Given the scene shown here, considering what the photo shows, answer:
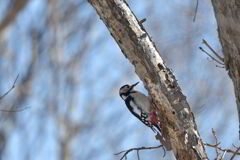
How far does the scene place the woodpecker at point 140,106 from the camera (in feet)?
16.9

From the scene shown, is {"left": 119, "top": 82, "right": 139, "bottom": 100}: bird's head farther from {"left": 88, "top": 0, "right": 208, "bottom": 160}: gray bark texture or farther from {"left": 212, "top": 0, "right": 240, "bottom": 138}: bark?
{"left": 212, "top": 0, "right": 240, "bottom": 138}: bark

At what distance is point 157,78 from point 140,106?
1.90 meters

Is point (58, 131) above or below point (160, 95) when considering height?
above

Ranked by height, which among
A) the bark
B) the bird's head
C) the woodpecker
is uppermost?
the bird's head

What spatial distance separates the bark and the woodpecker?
1721 mm

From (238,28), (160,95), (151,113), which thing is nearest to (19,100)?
(151,113)

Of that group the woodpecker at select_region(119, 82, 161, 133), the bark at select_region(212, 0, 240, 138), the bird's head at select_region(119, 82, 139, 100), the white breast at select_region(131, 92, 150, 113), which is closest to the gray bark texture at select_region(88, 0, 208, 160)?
the bark at select_region(212, 0, 240, 138)

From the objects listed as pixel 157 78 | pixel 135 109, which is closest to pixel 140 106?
pixel 135 109

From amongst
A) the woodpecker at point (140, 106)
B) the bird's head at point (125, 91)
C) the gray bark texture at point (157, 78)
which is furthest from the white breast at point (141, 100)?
the gray bark texture at point (157, 78)

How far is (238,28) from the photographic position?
3131 mm

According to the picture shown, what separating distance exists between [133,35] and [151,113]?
142cm

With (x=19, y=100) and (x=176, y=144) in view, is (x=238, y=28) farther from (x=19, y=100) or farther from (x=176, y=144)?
(x=19, y=100)

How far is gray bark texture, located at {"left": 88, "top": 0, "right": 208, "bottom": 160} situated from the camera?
3799 millimetres

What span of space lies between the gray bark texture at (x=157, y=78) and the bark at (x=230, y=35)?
1.79 feet
